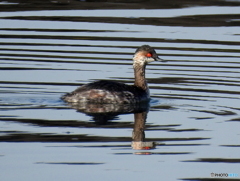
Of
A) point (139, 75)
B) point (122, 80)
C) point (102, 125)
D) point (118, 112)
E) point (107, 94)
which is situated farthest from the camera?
point (122, 80)

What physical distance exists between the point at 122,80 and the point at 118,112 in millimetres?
2685

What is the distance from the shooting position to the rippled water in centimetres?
1004

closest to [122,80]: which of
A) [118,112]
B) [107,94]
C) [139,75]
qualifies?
[139,75]

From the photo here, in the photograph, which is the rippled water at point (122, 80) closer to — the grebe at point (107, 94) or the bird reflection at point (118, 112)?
the bird reflection at point (118, 112)

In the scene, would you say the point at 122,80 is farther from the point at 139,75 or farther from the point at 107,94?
the point at 107,94

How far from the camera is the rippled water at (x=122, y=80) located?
395 inches

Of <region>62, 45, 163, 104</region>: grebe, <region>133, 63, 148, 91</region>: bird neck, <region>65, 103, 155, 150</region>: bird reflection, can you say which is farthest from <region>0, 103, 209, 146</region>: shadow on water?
<region>133, 63, 148, 91</region>: bird neck

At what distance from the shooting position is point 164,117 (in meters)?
12.7

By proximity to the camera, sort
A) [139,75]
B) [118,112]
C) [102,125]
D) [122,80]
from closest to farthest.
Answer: [102,125] → [118,112] → [139,75] → [122,80]

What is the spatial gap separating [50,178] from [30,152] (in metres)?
1.00

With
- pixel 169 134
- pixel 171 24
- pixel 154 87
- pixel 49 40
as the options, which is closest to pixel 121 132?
pixel 169 134

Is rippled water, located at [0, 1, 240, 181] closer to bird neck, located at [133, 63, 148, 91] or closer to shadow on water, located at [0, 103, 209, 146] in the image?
shadow on water, located at [0, 103, 209, 146]

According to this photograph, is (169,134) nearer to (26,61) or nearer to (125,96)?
(125,96)

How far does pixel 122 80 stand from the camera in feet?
52.2
